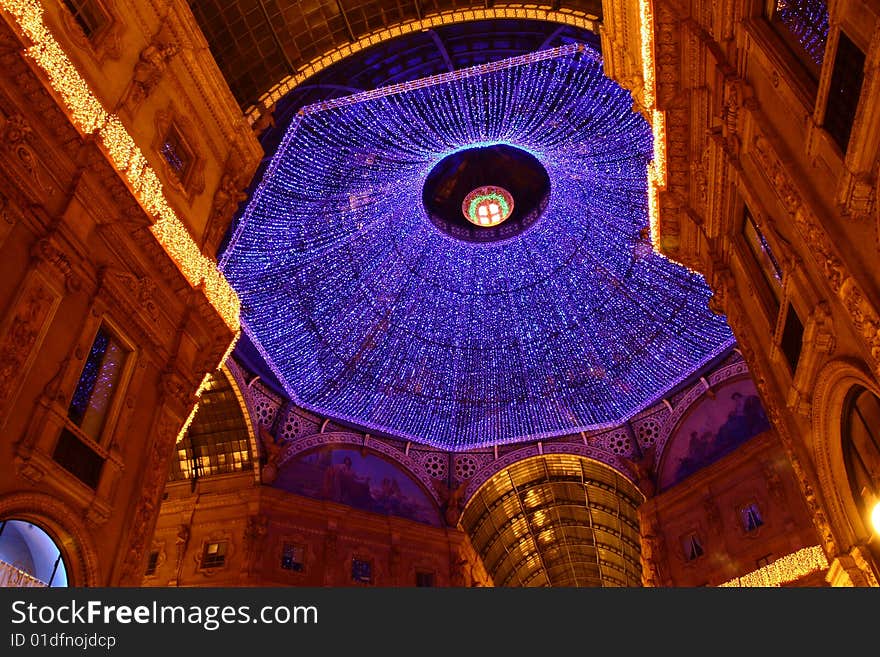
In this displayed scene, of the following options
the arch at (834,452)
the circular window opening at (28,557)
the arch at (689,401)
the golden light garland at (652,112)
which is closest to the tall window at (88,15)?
the circular window opening at (28,557)

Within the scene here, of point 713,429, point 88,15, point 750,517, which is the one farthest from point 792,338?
point 713,429

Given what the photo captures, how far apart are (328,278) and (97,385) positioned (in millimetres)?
16260

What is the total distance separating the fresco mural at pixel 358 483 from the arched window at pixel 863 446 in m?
Result: 21.4

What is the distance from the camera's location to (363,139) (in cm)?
2358

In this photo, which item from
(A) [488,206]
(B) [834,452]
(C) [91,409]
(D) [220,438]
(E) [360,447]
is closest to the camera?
(C) [91,409]

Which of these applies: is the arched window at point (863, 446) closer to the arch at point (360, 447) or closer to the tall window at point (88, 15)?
the tall window at point (88, 15)

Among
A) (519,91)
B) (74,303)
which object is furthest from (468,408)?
(74,303)

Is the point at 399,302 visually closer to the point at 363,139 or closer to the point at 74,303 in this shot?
the point at 363,139

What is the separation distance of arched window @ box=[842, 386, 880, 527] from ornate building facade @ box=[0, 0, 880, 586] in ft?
0.19

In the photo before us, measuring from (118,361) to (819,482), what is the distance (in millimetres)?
13933

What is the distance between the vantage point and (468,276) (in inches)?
1219

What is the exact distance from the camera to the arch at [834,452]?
1192cm

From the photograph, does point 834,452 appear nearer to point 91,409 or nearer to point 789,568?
point 789,568

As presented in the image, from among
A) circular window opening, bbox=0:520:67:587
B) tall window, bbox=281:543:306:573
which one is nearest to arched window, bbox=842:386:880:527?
circular window opening, bbox=0:520:67:587
